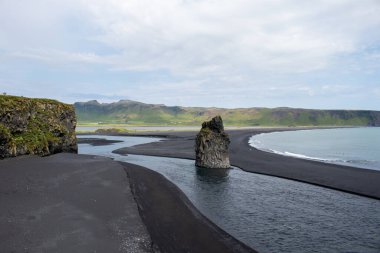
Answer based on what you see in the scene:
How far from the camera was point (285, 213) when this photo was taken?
95.4 ft

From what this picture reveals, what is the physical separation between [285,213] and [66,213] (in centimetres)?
1966

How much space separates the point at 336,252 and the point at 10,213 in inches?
927

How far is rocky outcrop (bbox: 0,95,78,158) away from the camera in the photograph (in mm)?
46300

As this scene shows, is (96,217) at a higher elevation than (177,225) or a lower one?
higher

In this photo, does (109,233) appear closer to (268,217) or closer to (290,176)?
(268,217)

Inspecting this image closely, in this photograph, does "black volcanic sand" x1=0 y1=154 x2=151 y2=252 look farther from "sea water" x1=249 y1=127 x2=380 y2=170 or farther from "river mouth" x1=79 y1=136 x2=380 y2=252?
"sea water" x1=249 y1=127 x2=380 y2=170

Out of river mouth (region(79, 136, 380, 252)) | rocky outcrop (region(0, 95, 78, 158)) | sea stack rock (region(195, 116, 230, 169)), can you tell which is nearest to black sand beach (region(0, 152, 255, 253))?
river mouth (region(79, 136, 380, 252))

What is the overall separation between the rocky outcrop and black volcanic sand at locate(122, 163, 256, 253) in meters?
23.2

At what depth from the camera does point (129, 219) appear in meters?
24.0

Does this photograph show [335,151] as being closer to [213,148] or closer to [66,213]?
[213,148]

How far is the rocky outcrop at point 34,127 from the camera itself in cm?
4630

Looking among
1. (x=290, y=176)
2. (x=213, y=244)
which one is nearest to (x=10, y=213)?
(x=213, y=244)

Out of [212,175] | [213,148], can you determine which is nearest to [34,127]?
[213,148]

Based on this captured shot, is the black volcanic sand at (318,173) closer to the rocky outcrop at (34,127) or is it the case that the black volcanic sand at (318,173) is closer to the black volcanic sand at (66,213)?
the black volcanic sand at (66,213)
